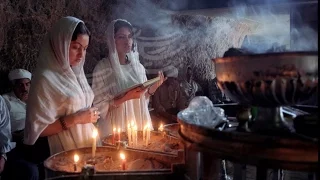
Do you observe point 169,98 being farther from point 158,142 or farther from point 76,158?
point 76,158

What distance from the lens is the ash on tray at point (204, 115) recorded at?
184 cm

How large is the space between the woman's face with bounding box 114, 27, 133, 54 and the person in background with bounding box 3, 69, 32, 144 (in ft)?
5.00

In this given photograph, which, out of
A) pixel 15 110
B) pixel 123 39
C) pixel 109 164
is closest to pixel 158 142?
pixel 109 164

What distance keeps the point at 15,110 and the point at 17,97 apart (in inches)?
8.8

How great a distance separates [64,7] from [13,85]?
161cm

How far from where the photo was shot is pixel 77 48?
295 centimetres

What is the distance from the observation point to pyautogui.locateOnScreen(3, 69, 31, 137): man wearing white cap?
443 centimetres

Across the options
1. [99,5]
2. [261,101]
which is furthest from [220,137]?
[99,5]

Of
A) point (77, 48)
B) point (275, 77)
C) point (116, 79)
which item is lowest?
point (116, 79)

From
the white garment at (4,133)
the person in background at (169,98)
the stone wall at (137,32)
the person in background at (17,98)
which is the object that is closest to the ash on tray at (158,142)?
the white garment at (4,133)

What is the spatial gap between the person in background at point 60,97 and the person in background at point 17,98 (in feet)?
5.71

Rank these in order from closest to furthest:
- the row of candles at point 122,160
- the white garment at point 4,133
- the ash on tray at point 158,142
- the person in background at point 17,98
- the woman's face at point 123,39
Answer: the row of candles at point 122,160, the ash on tray at point 158,142, the white garment at point 4,133, the woman's face at point 123,39, the person in background at point 17,98

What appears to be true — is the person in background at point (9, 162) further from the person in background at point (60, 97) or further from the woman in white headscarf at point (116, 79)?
the woman in white headscarf at point (116, 79)

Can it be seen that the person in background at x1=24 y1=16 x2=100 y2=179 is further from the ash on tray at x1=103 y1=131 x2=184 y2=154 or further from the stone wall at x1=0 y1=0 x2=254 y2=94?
the stone wall at x1=0 y1=0 x2=254 y2=94
